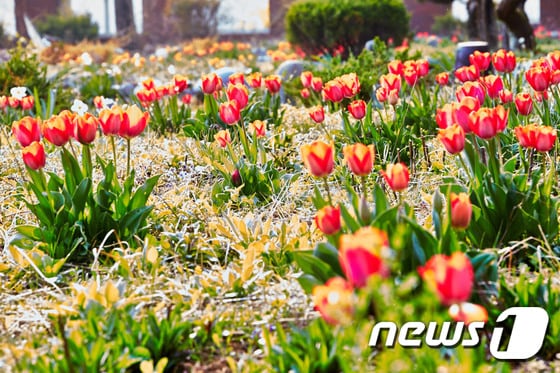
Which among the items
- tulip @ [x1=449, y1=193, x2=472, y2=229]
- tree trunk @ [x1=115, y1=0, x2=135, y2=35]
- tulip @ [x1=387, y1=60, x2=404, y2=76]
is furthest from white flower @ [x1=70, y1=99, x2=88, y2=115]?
tree trunk @ [x1=115, y1=0, x2=135, y2=35]

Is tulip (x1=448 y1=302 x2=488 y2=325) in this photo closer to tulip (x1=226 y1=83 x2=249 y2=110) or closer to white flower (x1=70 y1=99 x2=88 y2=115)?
tulip (x1=226 y1=83 x2=249 y2=110)

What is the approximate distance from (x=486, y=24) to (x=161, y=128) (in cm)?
722

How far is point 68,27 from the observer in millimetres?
25406

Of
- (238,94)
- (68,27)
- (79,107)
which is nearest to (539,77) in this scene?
(238,94)

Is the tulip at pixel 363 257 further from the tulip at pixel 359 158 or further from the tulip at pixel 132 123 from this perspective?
the tulip at pixel 132 123

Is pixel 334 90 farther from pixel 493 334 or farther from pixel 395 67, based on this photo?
pixel 493 334

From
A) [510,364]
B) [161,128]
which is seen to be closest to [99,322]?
[510,364]

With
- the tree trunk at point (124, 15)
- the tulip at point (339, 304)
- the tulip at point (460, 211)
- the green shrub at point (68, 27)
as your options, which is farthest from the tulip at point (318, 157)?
the green shrub at point (68, 27)

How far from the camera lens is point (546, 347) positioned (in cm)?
202

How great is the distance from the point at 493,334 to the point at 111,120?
5.18 feet

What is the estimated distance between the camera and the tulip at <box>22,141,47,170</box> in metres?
2.74

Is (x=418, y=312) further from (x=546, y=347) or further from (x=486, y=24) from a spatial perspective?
(x=486, y=24)

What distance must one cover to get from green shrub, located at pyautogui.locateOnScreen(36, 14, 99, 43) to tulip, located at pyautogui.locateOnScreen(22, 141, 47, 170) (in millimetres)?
23102

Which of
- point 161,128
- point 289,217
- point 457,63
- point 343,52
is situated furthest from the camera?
point 343,52
